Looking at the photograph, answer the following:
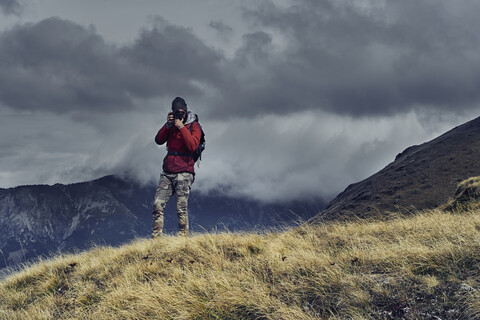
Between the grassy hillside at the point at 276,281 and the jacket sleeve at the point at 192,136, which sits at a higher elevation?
the jacket sleeve at the point at 192,136

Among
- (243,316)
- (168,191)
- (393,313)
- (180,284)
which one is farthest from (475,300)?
(168,191)

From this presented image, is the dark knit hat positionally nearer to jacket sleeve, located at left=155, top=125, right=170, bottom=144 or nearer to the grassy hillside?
jacket sleeve, located at left=155, top=125, right=170, bottom=144

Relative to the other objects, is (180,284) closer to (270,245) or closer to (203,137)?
(270,245)

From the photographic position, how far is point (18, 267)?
26.9 feet

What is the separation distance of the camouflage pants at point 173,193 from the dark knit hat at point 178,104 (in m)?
1.58

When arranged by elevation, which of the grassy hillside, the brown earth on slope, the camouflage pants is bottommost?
the brown earth on slope

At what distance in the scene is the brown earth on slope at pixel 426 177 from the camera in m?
89.4

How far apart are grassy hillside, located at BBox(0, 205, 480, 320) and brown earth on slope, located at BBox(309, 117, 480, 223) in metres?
77.9

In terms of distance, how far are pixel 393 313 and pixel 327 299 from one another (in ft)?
2.17

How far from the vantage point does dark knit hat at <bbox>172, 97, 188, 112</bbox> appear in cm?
851

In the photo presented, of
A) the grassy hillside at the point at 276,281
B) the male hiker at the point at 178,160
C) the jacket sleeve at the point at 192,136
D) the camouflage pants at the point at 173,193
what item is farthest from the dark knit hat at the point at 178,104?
the grassy hillside at the point at 276,281

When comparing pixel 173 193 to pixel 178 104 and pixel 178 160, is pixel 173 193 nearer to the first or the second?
pixel 178 160

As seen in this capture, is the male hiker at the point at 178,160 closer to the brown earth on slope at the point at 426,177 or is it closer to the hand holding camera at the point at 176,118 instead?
the hand holding camera at the point at 176,118

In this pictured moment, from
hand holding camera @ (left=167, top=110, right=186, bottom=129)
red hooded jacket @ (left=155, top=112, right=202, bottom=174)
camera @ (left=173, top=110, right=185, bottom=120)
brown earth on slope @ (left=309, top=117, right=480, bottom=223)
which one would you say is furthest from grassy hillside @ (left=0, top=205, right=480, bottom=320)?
brown earth on slope @ (left=309, top=117, right=480, bottom=223)
